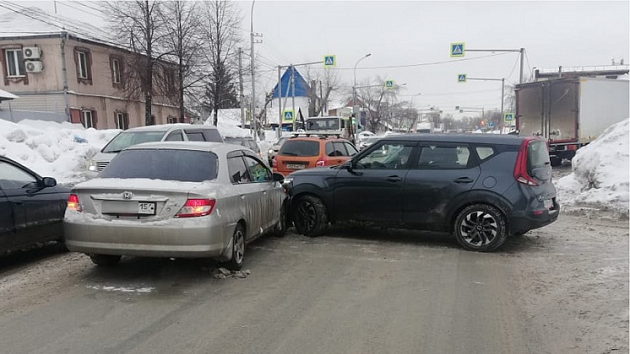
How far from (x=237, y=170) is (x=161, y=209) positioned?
4.52ft

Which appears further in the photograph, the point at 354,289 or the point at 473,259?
the point at 473,259

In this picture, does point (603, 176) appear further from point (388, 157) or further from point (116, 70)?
point (116, 70)

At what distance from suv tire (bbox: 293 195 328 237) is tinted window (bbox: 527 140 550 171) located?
10.5ft

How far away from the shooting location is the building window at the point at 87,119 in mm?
29664

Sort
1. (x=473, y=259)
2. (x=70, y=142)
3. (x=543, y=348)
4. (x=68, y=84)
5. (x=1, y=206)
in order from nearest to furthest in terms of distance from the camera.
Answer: (x=543, y=348) → (x=1, y=206) → (x=473, y=259) → (x=70, y=142) → (x=68, y=84)

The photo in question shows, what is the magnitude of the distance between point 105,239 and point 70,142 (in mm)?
14594

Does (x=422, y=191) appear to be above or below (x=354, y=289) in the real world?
above

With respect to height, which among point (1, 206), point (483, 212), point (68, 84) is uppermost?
point (68, 84)

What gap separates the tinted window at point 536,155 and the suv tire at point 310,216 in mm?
3186

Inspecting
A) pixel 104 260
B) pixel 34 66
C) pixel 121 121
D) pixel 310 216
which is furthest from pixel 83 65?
pixel 104 260

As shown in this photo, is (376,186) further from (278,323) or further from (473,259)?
(278,323)

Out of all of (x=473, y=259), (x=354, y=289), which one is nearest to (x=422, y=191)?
(x=473, y=259)

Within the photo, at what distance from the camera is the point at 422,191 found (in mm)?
7133

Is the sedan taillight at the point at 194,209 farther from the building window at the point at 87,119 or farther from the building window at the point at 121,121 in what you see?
the building window at the point at 121,121
